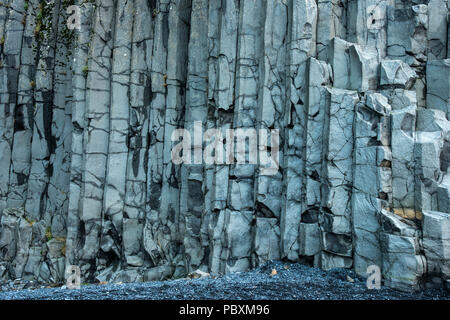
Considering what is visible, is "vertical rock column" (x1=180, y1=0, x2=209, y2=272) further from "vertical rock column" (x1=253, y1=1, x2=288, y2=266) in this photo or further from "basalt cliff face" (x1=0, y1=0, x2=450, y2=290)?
"vertical rock column" (x1=253, y1=1, x2=288, y2=266)

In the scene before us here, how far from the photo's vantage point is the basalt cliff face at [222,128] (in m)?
6.92

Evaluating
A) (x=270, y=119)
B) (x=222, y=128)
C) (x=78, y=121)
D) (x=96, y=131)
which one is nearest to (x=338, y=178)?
(x=270, y=119)

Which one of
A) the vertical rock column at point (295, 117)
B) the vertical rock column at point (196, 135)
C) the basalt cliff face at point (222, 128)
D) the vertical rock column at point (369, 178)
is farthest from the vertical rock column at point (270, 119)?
the vertical rock column at point (369, 178)

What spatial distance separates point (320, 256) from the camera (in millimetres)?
7410

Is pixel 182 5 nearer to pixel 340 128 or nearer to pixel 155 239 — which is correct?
pixel 340 128

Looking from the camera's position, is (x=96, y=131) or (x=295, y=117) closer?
(x=295, y=117)

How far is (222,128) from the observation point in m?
8.62

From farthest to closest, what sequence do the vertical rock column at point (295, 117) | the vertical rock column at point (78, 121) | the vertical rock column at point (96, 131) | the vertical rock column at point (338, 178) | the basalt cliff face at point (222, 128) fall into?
1. the vertical rock column at point (78, 121)
2. the vertical rock column at point (96, 131)
3. the vertical rock column at point (295, 117)
4. the vertical rock column at point (338, 178)
5. the basalt cliff face at point (222, 128)

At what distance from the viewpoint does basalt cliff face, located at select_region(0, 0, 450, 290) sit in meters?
6.92

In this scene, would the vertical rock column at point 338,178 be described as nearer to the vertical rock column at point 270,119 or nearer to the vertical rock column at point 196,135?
the vertical rock column at point 270,119

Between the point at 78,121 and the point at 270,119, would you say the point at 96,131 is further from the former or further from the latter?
the point at 270,119

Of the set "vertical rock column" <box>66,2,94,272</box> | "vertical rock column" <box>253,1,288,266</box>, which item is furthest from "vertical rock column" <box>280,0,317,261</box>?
"vertical rock column" <box>66,2,94,272</box>
